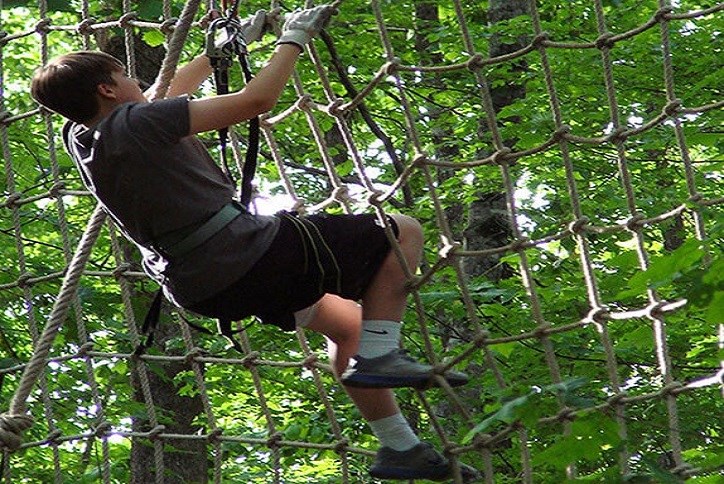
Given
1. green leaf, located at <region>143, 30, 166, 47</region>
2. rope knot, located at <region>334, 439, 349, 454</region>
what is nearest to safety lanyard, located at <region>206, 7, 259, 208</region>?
rope knot, located at <region>334, 439, 349, 454</region>

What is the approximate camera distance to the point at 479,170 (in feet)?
13.8

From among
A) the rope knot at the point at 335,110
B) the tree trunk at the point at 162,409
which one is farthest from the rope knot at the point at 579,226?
the tree trunk at the point at 162,409

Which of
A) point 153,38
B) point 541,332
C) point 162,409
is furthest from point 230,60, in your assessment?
point 162,409

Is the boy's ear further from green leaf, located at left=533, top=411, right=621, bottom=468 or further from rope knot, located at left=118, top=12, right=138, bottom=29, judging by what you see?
green leaf, located at left=533, top=411, right=621, bottom=468

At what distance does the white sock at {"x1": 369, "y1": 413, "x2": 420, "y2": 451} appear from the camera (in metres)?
2.15

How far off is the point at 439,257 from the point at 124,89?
842 mm

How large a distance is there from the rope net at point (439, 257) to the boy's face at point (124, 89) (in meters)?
0.09

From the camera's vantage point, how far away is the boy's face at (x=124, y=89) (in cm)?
213

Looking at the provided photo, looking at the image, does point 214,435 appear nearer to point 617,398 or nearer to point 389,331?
point 389,331

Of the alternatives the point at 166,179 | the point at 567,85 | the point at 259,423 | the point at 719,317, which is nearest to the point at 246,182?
the point at 166,179

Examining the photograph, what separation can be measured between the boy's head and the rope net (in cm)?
15

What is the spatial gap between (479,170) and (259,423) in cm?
328

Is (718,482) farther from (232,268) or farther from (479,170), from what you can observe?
(479,170)

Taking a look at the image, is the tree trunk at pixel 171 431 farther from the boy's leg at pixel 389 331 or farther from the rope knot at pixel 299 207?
the boy's leg at pixel 389 331
